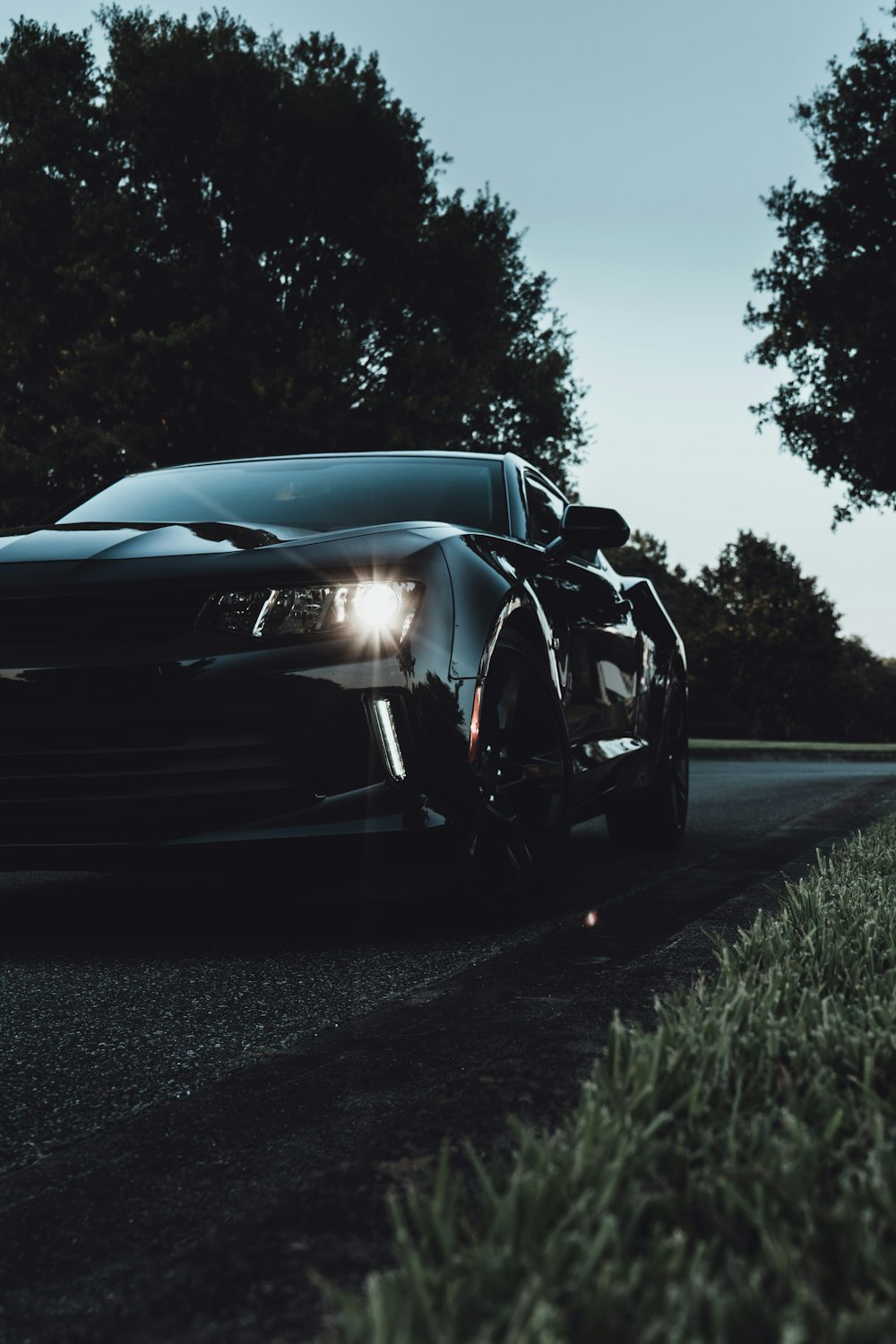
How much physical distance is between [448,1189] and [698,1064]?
0.43 meters

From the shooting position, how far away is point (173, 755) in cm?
332

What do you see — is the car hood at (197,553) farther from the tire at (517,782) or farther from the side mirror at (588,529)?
the side mirror at (588,529)

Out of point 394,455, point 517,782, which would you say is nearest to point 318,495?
point 394,455

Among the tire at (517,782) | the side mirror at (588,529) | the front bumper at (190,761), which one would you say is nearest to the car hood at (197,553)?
the front bumper at (190,761)

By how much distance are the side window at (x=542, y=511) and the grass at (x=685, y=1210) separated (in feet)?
10.4

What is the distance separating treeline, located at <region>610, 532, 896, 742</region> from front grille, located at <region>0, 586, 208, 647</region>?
55.7 metres

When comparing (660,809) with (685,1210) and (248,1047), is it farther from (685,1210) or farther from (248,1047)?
(685,1210)

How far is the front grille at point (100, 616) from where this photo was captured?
337cm

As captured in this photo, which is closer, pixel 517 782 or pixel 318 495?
pixel 517 782

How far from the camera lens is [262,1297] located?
1.29m

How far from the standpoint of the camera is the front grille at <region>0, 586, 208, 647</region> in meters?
3.37

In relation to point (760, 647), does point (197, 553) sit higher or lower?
lower

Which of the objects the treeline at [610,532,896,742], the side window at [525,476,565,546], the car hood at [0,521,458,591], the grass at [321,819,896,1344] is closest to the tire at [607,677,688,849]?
the side window at [525,476,565,546]

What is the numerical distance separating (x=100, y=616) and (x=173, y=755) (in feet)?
1.38
